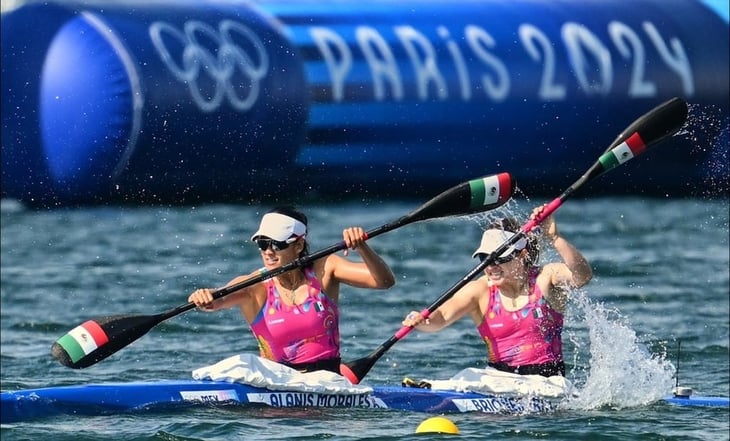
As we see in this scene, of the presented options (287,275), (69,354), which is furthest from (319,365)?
(69,354)

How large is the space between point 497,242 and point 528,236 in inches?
7.3

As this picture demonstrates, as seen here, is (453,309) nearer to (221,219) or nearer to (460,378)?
(460,378)

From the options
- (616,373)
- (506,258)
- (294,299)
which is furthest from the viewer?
(616,373)

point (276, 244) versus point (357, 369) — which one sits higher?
point (276, 244)

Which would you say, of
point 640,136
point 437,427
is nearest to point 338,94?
point 640,136

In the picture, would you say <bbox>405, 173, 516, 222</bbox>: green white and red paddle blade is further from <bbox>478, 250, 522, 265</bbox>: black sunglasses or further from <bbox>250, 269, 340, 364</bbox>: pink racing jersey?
<bbox>250, 269, 340, 364</bbox>: pink racing jersey

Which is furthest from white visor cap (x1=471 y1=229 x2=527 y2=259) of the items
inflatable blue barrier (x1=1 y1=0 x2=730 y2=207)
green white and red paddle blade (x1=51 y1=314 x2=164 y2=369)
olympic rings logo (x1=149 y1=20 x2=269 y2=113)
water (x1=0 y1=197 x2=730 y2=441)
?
olympic rings logo (x1=149 y1=20 x2=269 y2=113)

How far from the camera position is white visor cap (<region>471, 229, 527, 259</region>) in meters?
9.43

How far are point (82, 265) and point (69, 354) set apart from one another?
25.9 feet

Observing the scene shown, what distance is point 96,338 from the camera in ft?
29.7

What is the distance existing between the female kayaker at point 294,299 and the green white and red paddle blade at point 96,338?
0.55 meters

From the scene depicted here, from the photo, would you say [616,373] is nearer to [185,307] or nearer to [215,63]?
[185,307]

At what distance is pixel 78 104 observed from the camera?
60.8 ft

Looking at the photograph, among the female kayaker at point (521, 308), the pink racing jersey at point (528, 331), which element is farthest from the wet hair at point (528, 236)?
the pink racing jersey at point (528, 331)
